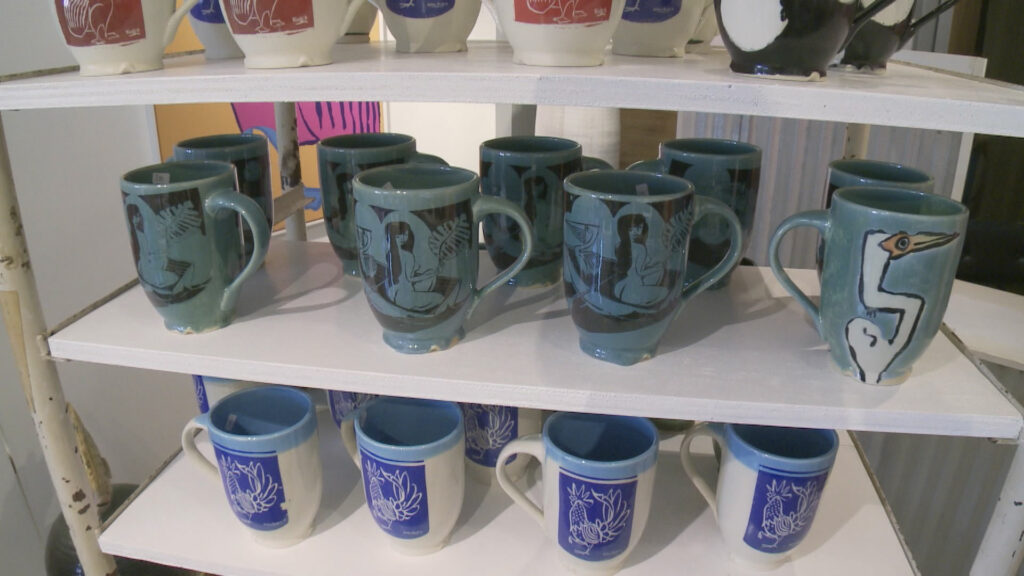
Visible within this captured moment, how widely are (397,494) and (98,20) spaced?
51 centimetres

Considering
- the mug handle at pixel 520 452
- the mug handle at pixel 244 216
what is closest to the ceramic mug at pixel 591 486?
the mug handle at pixel 520 452

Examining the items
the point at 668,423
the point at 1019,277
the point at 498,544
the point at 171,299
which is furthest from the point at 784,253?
the point at 171,299

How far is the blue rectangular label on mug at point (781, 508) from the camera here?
68 centimetres

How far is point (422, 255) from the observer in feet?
2.02

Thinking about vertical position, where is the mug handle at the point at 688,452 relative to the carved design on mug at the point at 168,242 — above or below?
below

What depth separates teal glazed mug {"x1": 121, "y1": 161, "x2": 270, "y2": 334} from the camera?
2.15ft

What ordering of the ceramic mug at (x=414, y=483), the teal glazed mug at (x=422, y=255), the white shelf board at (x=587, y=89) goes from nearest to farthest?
1. the white shelf board at (x=587, y=89)
2. the teal glazed mug at (x=422, y=255)
3. the ceramic mug at (x=414, y=483)

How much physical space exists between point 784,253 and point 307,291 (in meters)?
1.33

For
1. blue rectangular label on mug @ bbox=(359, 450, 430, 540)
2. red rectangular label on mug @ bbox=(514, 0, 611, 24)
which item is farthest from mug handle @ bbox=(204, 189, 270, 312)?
red rectangular label on mug @ bbox=(514, 0, 611, 24)

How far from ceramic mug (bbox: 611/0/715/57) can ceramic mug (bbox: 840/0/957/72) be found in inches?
5.6

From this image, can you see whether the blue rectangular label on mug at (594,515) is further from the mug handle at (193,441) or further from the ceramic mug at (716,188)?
the mug handle at (193,441)

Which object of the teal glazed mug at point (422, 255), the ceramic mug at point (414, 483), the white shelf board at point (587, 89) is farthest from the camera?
the ceramic mug at point (414, 483)

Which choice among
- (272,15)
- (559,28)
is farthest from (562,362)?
(272,15)

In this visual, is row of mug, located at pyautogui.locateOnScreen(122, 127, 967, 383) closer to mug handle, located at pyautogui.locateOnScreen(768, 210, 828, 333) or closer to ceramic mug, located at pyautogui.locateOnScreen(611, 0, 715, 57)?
mug handle, located at pyautogui.locateOnScreen(768, 210, 828, 333)
